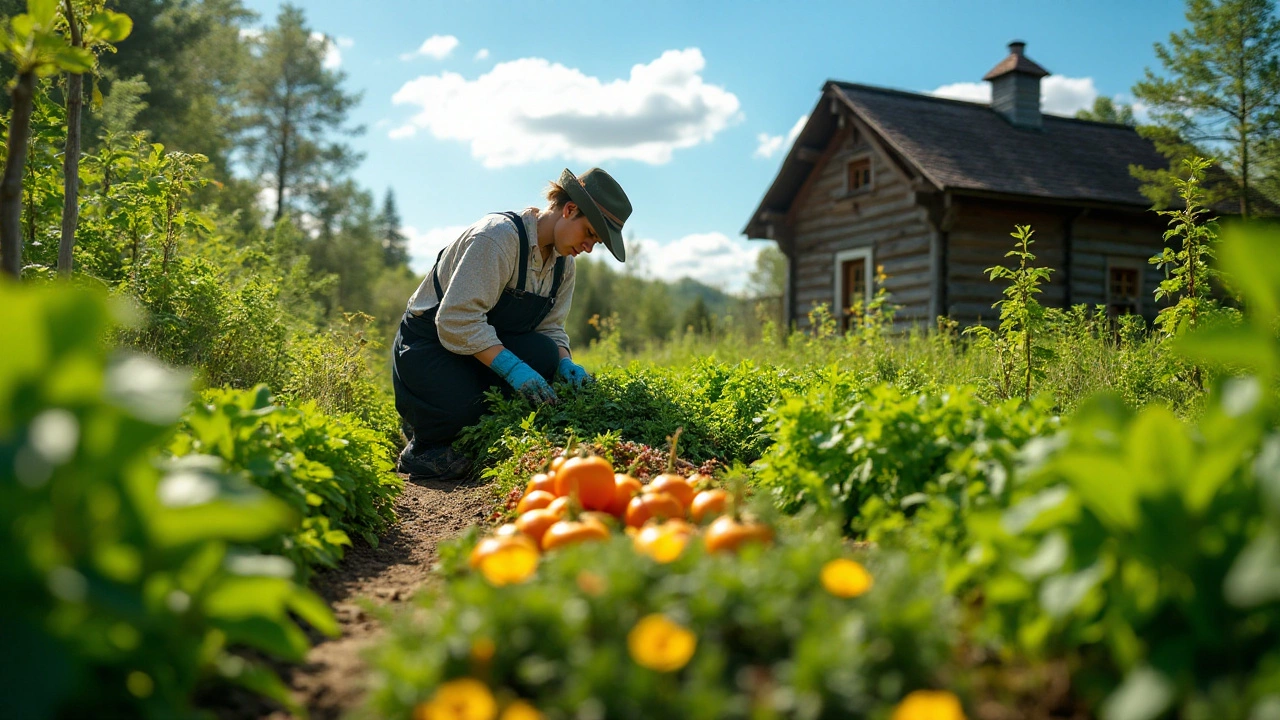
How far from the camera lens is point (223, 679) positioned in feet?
4.82

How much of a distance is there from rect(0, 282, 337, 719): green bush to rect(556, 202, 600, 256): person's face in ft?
11.8

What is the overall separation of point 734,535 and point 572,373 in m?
3.25

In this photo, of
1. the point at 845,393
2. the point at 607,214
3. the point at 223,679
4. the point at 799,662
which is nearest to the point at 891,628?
the point at 799,662

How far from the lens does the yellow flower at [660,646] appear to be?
3.87 feet

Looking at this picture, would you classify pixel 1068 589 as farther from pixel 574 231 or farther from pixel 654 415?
pixel 574 231

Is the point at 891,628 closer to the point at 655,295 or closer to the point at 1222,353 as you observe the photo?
the point at 1222,353

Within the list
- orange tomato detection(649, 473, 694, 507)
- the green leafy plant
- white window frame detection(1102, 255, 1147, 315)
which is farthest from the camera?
white window frame detection(1102, 255, 1147, 315)

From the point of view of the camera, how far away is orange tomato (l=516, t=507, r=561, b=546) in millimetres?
2158

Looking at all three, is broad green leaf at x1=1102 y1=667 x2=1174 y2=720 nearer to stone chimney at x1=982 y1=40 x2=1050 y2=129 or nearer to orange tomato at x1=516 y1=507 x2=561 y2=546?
orange tomato at x1=516 y1=507 x2=561 y2=546

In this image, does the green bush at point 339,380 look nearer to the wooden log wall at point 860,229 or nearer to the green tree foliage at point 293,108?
the wooden log wall at point 860,229

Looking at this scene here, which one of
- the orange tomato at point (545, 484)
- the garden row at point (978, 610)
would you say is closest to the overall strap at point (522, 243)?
the orange tomato at point (545, 484)

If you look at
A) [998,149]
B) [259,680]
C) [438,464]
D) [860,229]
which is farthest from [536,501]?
[998,149]

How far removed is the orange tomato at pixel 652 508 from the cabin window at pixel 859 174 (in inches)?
491

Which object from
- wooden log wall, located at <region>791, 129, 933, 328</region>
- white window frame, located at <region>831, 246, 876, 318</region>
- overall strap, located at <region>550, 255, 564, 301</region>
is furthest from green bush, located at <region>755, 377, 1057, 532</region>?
white window frame, located at <region>831, 246, 876, 318</region>
